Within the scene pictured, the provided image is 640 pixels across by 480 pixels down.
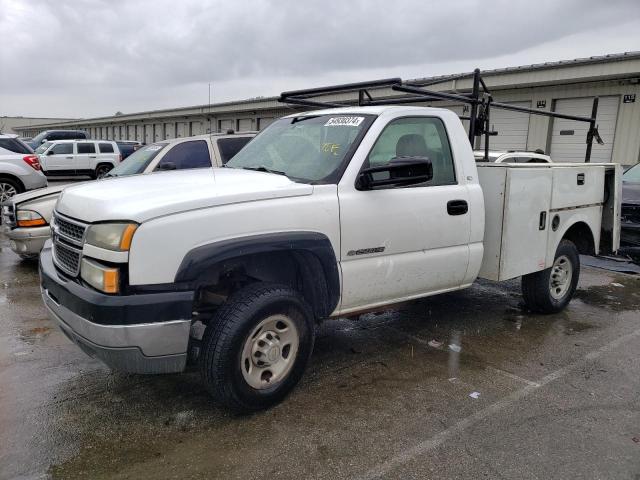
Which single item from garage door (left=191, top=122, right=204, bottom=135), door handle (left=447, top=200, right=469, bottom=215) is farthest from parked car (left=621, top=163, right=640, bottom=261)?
garage door (left=191, top=122, right=204, bottom=135)

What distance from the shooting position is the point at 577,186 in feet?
17.5

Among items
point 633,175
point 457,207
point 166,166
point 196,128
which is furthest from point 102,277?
point 196,128

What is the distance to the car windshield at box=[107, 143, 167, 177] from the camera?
7.42 meters

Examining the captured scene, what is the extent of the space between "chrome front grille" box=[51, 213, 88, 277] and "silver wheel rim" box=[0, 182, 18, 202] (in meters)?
9.85

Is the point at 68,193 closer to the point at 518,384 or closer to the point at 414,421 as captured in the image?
the point at 414,421

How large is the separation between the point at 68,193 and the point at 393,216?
2282 mm

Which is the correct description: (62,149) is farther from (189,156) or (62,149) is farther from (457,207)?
(457,207)

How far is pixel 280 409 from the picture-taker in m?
3.42

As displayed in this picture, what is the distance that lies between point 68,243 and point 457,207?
291cm

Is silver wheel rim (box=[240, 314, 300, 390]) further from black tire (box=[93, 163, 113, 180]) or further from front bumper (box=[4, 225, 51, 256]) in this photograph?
black tire (box=[93, 163, 113, 180])

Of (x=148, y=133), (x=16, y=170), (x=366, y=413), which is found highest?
(x=148, y=133)

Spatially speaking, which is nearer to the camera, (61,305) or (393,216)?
(61,305)

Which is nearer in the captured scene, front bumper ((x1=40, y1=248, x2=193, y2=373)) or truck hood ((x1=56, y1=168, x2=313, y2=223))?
front bumper ((x1=40, y1=248, x2=193, y2=373))

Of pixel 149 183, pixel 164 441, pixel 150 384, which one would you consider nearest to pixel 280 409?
A: pixel 164 441
